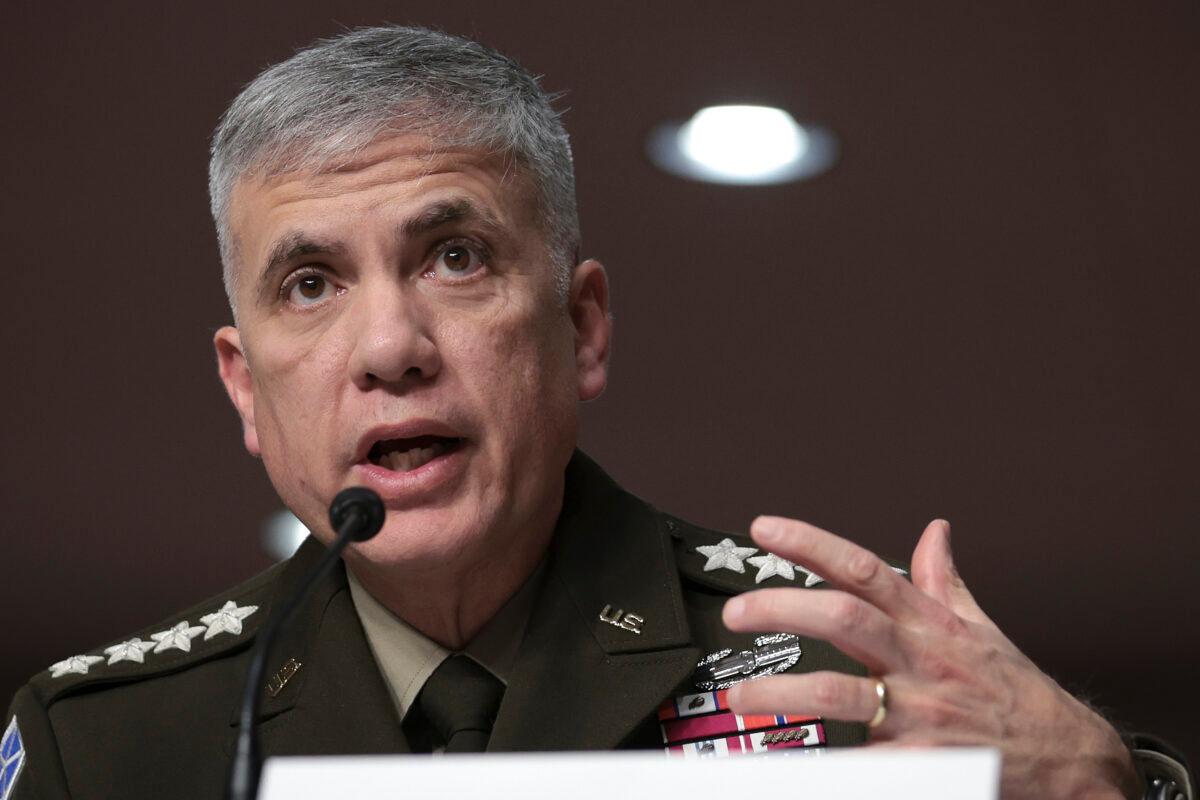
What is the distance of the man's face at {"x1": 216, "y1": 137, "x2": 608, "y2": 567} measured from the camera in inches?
64.0

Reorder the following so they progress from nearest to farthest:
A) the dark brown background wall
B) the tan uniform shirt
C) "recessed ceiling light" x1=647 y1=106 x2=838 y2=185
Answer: the tan uniform shirt, the dark brown background wall, "recessed ceiling light" x1=647 y1=106 x2=838 y2=185

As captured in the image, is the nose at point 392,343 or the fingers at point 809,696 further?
the nose at point 392,343

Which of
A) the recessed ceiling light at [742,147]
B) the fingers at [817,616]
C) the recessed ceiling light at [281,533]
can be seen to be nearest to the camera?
the fingers at [817,616]

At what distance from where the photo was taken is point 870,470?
15.4 ft

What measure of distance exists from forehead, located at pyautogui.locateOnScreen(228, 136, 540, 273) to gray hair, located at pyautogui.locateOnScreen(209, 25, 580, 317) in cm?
1

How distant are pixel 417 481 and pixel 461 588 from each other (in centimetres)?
21

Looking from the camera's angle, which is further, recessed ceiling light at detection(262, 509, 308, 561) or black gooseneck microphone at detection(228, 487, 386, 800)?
Answer: recessed ceiling light at detection(262, 509, 308, 561)

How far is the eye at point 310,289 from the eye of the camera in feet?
5.70

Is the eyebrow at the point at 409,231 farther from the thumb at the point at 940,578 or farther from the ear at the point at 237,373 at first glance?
the thumb at the point at 940,578

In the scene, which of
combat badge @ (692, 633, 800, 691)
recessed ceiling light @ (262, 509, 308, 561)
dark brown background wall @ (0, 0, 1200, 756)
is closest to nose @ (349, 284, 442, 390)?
combat badge @ (692, 633, 800, 691)

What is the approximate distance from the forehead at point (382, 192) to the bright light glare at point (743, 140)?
1940 millimetres

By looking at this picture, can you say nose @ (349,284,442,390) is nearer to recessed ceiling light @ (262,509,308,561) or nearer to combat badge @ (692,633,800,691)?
combat badge @ (692,633,800,691)

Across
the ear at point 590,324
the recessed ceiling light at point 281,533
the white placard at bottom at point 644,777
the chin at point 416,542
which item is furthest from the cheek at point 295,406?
the recessed ceiling light at point 281,533

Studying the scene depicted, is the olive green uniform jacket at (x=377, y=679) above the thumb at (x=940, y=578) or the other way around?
above
